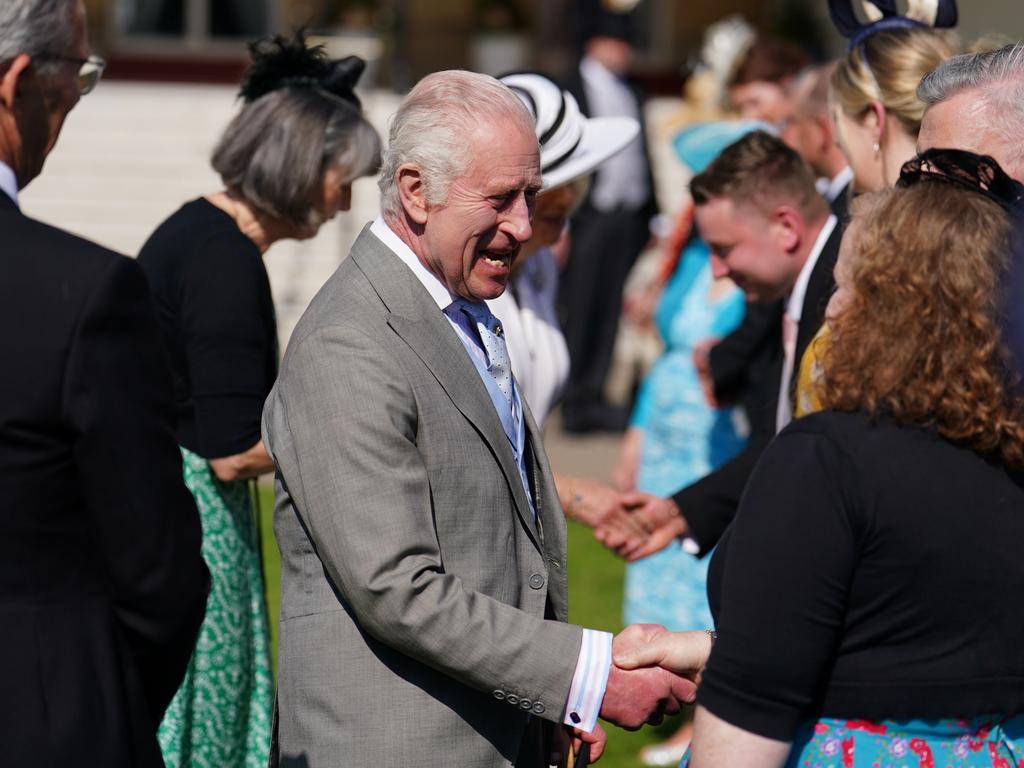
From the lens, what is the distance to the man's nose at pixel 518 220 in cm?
281

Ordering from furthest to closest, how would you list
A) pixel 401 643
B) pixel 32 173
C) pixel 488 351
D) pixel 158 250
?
1. pixel 158 250
2. pixel 488 351
3. pixel 401 643
4. pixel 32 173

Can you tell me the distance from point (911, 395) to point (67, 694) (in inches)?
54.6

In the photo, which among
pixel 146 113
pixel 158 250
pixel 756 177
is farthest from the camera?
pixel 146 113

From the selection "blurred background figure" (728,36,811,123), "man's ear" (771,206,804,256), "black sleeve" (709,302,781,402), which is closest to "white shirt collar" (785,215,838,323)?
"man's ear" (771,206,804,256)

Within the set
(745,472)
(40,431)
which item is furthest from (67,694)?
(745,472)

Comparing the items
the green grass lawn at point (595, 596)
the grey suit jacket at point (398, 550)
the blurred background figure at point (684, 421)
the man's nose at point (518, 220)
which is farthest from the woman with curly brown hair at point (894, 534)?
the blurred background figure at point (684, 421)

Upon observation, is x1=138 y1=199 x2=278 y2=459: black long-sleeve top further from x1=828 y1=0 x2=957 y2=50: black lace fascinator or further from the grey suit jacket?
x1=828 y1=0 x2=957 y2=50: black lace fascinator

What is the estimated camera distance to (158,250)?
3.92m

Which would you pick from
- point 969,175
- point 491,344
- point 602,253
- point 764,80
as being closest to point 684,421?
point 764,80

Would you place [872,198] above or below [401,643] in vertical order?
above

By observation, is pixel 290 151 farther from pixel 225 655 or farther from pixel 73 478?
pixel 73 478

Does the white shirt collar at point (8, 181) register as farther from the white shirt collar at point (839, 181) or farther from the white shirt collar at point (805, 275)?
the white shirt collar at point (839, 181)

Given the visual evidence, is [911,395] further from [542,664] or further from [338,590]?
[338,590]

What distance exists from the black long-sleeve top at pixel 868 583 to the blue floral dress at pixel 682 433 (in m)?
3.49
